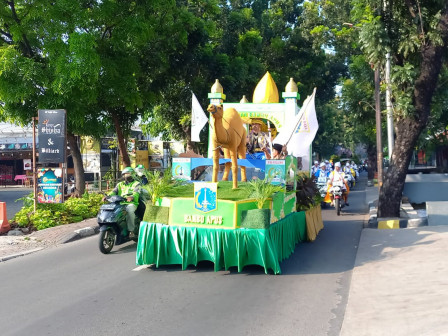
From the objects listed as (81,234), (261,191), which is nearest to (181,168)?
(261,191)

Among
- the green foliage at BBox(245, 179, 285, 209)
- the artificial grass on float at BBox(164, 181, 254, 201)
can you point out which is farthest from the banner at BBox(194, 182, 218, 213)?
the green foliage at BBox(245, 179, 285, 209)

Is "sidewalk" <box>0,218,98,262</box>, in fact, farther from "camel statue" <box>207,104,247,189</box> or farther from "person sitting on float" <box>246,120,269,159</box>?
"person sitting on float" <box>246,120,269,159</box>

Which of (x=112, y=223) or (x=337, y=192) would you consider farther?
(x=337, y=192)

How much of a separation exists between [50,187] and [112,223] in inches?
174

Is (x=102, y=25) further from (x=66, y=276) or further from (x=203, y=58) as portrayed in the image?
(x=66, y=276)

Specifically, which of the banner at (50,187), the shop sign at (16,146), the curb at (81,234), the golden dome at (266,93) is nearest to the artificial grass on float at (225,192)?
the curb at (81,234)

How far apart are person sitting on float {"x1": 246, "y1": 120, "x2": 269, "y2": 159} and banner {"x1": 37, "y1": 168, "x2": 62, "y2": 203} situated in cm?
505

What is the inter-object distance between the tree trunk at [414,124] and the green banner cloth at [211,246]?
642cm

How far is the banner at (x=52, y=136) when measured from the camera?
12.5 metres

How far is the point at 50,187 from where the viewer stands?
12820 mm

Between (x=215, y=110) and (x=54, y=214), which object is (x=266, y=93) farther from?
(x=215, y=110)

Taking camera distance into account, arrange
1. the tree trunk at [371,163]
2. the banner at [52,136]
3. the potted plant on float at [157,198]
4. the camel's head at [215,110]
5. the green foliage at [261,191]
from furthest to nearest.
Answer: the tree trunk at [371,163]
the banner at [52,136]
the potted plant on float at [157,198]
the camel's head at [215,110]
the green foliage at [261,191]

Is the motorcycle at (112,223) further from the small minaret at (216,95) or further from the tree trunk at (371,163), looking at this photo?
the tree trunk at (371,163)

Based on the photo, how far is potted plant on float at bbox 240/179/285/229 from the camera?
748 cm
